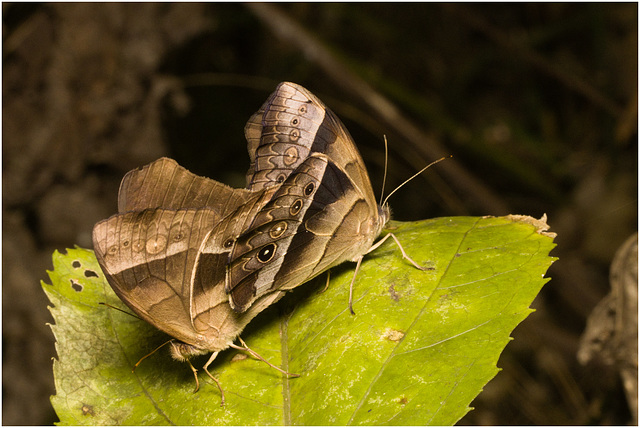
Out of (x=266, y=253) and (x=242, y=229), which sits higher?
(x=242, y=229)

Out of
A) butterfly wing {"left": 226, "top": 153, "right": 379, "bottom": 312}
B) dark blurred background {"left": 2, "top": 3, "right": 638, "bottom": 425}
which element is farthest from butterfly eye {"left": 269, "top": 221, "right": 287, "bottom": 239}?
dark blurred background {"left": 2, "top": 3, "right": 638, "bottom": 425}

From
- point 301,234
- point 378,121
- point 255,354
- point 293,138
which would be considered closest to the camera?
point 255,354

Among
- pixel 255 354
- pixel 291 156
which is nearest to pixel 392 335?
pixel 255 354

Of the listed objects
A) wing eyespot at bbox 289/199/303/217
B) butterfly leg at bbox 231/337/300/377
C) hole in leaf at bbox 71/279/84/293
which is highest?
wing eyespot at bbox 289/199/303/217

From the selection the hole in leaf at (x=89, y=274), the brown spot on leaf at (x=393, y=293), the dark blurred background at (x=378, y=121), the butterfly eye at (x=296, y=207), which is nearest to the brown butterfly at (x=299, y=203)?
the butterfly eye at (x=296, y=207)

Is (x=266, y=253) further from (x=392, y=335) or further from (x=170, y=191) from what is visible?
(x=392, y=335)

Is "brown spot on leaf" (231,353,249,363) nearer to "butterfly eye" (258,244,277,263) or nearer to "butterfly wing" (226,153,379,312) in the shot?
"butterfly wing" (226,153,379,312)

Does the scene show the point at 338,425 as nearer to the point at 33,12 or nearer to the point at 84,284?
the point at 84,284
